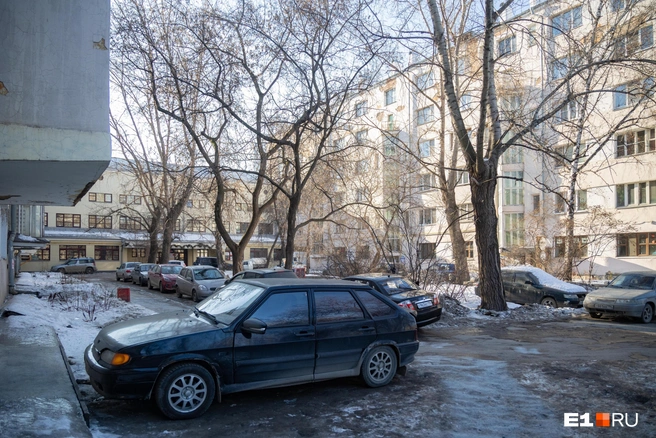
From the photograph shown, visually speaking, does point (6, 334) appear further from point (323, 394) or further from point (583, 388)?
point (583, 388)

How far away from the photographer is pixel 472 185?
50.6 feet

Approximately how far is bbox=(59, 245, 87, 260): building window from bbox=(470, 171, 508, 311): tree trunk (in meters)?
51.3

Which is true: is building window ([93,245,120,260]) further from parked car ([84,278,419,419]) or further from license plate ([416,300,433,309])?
parked car ([84,278,419,419])

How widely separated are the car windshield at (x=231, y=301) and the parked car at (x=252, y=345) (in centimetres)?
2

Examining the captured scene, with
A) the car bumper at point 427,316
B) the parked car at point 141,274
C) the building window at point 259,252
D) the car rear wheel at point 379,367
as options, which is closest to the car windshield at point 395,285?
the car bumper at point 427,316

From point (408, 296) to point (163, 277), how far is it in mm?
17030

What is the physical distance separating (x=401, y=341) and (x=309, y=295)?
1.56 m

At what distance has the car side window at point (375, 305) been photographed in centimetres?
667

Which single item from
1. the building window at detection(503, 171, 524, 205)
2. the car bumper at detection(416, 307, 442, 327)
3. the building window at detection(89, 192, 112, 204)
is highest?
the building window at detection(89, 192, 112, 204)

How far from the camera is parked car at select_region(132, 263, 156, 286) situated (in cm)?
3030

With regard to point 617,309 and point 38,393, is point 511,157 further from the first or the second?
point 38,393

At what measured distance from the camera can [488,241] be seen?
604 inches

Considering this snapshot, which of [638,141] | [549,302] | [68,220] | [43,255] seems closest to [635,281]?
[549,302]

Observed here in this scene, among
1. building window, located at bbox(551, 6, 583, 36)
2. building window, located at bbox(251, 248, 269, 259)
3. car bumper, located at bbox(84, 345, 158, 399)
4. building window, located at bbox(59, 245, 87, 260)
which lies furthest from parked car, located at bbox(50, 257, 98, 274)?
car bumper, located at bbox(84, 345, 158, 399)
